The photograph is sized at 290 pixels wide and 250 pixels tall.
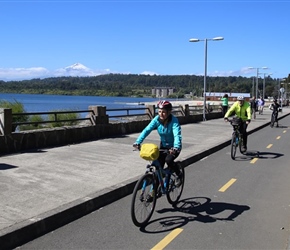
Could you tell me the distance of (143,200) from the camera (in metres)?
5.50

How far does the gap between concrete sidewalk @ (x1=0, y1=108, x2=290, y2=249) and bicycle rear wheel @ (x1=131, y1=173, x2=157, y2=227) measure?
1033mm

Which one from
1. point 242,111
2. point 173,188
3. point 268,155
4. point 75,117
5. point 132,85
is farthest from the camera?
point 132,85

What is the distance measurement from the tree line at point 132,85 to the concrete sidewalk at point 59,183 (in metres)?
111

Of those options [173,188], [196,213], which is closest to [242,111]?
[173,188]

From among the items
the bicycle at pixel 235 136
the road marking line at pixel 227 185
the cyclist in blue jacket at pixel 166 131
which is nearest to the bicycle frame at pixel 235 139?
the bicycle at pixel 235 136

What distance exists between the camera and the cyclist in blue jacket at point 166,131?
18.7 ft

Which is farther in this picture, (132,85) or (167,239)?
(132,85)

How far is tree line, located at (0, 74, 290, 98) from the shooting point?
140375 mm

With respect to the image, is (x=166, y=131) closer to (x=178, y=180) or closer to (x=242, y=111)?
(x=178, y=180)

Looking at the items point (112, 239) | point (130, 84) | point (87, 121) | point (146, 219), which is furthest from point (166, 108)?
point (130, 84)

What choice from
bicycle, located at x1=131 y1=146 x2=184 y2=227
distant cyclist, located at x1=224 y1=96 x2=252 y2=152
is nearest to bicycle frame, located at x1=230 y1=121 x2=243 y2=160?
distant cyclist, located at x1=224 y1=96 x2=252 y2=152

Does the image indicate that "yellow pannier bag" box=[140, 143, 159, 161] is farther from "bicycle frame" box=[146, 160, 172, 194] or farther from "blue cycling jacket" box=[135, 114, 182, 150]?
"blue cycling jacket" box=[135, 114, 182, 150]

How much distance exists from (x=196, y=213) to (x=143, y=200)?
1122mm

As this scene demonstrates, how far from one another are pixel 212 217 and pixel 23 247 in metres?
2.86
